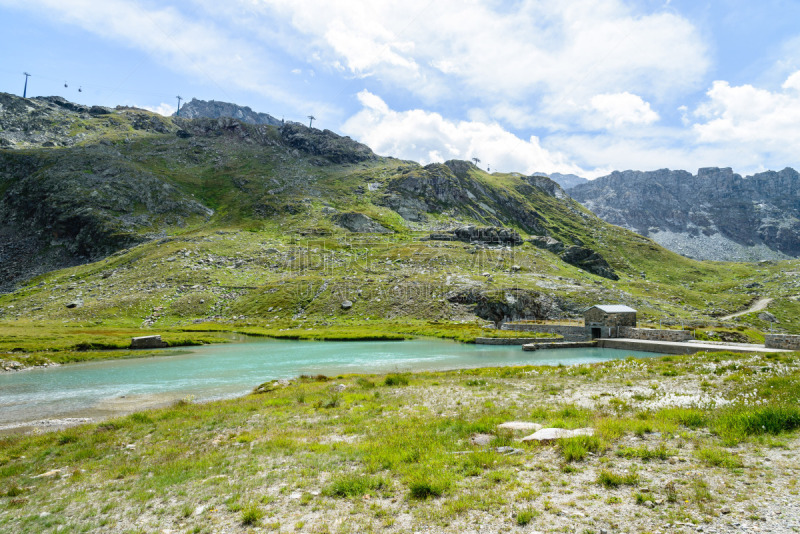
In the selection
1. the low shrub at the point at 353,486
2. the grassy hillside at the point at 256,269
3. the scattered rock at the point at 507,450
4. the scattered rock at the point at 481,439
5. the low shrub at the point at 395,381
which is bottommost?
the low shrub at the point at 395,381

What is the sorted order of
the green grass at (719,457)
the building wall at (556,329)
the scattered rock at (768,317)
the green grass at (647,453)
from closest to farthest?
the green grass at (719,457), the green grass at (647,453), the building wall at (556,329), the scattered rock at (768,317)

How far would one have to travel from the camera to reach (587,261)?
171 meters

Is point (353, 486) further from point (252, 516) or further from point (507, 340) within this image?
point (507, 340)

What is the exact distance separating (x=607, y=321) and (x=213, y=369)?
2572 inches

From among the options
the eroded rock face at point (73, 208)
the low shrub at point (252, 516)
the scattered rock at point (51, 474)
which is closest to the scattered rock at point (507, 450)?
the low shrub at point (252, 516)

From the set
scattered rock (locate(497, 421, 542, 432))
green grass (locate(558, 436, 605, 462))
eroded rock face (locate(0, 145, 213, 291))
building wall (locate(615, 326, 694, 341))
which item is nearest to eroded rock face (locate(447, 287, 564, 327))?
building wall (locate(615, 326, 694, 341))

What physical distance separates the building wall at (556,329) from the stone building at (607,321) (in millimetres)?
1425

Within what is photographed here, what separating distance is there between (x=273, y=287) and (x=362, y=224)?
72.5m

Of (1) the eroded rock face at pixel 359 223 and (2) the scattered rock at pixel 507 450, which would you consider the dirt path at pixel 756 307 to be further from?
(2) the scattered rock at pixel 507 450

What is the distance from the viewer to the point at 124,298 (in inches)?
3711

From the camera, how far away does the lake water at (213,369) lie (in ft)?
89.0

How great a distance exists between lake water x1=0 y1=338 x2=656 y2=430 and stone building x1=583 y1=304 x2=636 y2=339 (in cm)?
588

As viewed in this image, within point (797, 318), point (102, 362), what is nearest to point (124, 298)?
point (102, 362)

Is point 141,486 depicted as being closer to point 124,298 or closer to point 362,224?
point 124,298
